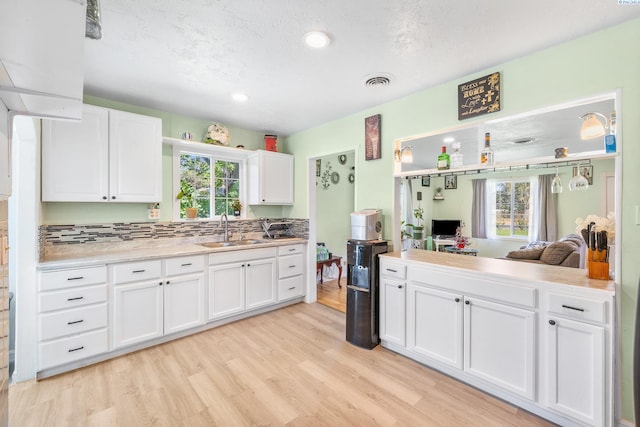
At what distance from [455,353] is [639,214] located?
143 centimetres

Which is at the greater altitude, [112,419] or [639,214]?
[639,214]

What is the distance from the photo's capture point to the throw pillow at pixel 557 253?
3.12 meters

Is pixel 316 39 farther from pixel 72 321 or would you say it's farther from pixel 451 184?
pixel 451 184

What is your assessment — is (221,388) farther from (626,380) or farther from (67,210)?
(626,380)

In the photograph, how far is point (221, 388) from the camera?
208 centimetres

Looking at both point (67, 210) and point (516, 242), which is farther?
point (516, 242)

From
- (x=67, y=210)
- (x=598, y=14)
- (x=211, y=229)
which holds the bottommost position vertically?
(x=211, y=229)

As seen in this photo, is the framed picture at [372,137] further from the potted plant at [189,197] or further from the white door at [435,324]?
the potted plant at [189,197]

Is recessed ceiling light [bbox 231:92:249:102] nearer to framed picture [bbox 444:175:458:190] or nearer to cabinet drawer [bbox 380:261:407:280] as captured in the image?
cabinet drawer [bbox 380:261:407:280]

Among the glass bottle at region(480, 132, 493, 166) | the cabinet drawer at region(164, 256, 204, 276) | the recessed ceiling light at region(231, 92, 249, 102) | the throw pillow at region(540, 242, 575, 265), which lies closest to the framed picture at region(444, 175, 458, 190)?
the throw pillow at region(540, 242, 575, 265)

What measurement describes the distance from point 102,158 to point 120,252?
91 cm

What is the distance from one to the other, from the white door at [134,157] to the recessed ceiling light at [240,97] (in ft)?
2.83

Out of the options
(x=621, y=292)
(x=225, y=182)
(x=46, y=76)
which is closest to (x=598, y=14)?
(x=621, y=292)

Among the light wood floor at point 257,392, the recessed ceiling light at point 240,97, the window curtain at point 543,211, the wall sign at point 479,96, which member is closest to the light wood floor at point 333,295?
the light wood floor at point 257,392
